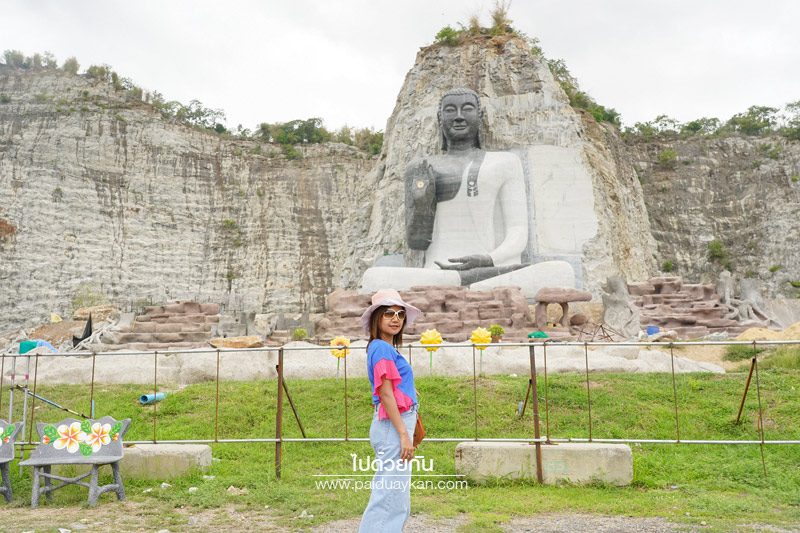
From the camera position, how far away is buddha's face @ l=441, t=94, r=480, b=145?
62.3 feet

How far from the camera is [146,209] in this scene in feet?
105

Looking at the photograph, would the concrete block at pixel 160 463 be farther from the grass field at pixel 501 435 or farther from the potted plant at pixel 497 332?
the potted plant at pixel 497 332

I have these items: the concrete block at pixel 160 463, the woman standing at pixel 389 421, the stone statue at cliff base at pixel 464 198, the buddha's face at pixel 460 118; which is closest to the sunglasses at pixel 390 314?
the woman standing at pixel 389 421

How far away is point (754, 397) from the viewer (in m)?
7.84

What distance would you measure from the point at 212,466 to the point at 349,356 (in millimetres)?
4624

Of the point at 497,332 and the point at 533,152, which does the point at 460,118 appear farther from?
the point at 497,332

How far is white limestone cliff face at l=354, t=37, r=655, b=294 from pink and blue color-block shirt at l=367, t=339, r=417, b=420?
15265 mm

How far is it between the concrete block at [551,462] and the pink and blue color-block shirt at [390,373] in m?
2.30

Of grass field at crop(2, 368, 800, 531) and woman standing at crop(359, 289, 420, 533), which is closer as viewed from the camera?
woman standing at crop(359, 289, 420, 533)

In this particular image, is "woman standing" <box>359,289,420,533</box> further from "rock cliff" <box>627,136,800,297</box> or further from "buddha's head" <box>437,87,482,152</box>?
"rock cliff" <box>627,136,800,297</box>

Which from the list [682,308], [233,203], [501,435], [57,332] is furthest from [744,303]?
[233,203]

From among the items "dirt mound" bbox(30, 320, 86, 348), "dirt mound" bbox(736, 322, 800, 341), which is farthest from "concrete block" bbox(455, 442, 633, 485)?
"dirt mound" bbox(30, 320, 86, 348)

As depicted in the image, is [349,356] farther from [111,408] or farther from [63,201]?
[63,201]

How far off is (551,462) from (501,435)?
153cm
